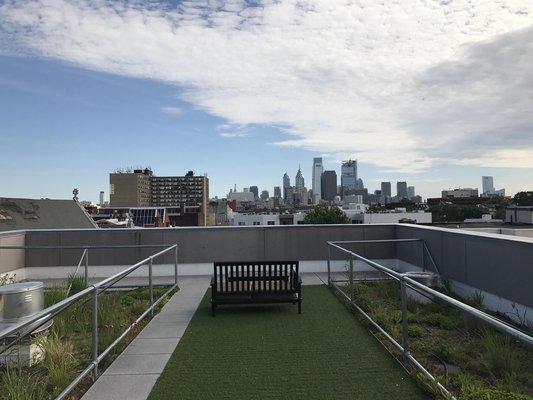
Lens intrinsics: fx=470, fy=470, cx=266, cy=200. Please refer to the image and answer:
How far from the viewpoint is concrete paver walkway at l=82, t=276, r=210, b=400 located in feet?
15.1

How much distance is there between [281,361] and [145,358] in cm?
163

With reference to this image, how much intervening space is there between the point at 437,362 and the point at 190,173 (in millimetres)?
195541

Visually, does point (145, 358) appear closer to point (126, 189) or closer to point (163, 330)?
point (163, 330)

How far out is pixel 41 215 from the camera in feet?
86.8

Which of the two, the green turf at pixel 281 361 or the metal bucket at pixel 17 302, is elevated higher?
the metal bucket at pixel 17 302

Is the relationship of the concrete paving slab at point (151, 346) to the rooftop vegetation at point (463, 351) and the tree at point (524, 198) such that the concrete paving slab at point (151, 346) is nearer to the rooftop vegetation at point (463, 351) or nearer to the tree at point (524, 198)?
the rooftop vegetation at point (463, 351)

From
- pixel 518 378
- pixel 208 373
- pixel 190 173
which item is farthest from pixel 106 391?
pixel 190 173

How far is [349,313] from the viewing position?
7590 millimetres

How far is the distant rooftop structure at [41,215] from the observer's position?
79.1ft

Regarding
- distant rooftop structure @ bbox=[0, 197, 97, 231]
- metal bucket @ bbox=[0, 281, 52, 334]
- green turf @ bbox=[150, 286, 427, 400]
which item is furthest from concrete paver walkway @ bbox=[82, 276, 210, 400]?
distant rooftop structure @ bbox=[0, 197, 97, 231]

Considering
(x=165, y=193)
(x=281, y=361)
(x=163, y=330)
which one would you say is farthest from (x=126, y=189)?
(x=281, y=361)

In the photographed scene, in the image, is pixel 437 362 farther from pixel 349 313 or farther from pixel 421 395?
pixel 349 313

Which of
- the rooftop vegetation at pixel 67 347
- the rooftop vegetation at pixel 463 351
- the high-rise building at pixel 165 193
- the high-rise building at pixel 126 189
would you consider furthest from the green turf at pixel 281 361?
the high-rise building at pixel 126 189

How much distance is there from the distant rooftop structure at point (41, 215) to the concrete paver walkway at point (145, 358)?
1773 cm
